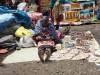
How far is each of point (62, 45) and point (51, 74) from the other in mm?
2501

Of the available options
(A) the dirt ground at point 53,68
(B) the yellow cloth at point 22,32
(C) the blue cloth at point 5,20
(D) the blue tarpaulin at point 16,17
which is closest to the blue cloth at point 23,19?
(D) the blue tarpaulin at point 16,17

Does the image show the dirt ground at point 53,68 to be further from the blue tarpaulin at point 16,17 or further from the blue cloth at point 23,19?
the blue cloth at point 23,19

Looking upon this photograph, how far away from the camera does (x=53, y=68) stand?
10.0 meters

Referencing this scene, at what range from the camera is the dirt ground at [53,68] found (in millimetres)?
9727

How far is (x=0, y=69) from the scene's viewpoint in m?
10.2

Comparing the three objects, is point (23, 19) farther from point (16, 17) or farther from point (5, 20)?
point (5, 20)

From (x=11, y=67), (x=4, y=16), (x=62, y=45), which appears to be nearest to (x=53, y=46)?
(x=62, y=45)

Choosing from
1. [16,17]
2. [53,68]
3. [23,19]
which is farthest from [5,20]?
[53,68]

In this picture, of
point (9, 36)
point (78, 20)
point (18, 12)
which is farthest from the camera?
point (78, 20)

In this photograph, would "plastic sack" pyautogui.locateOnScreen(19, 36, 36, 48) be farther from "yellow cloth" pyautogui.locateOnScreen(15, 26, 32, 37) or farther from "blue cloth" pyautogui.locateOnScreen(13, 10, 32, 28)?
"blue cloth" pyautogui.locateOnScreen(13, 10, 32, 28)

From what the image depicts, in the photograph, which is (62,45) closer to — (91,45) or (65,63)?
(91,45)

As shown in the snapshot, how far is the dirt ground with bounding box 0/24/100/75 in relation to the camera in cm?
973

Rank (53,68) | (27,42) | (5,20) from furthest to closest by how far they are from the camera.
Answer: (5,20) → (27,42) → (53,68)

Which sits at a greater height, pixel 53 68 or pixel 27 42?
pixel 53 68
